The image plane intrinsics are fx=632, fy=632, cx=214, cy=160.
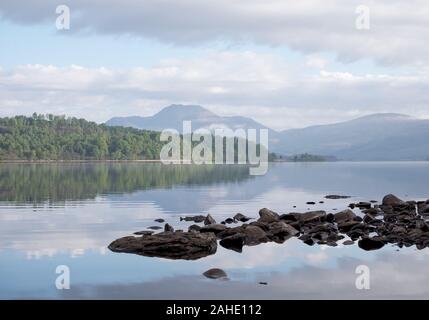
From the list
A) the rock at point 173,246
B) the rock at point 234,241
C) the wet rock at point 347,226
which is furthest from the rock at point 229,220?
the rock at point 173,246

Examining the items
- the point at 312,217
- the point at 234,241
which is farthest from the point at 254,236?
the point at 312,217

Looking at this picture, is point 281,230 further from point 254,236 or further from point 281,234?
point 254,236

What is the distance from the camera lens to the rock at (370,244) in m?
36.9

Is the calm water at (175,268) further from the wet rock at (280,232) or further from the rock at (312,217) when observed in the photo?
the rock at (312,217)

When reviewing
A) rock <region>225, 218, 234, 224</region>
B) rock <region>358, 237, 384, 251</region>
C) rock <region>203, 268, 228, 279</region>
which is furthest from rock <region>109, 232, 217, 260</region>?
rock <region>225, 218, 234, 224</region>

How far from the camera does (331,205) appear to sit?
219 feet

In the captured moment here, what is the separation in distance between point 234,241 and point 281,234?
482cm

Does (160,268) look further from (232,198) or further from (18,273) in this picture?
(232,198)

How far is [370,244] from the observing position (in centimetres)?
3756

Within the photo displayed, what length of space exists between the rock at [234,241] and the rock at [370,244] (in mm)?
7033
